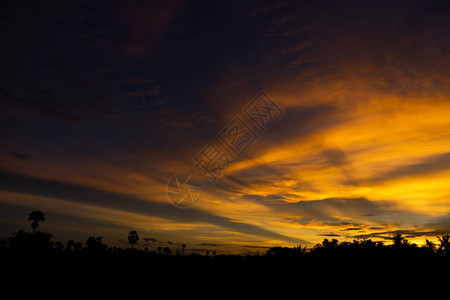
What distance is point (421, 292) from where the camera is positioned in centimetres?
1973

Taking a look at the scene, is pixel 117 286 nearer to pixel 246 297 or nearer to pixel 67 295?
pixel 67 295

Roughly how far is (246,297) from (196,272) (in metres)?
9.30

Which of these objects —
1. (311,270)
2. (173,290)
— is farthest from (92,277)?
(311,270)

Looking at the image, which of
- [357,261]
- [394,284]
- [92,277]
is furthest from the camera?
[357,261]

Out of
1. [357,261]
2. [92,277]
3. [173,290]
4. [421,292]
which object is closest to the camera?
[421,292]

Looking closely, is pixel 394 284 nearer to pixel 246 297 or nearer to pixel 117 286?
pixel 246 297

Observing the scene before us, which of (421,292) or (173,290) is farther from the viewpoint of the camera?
(173,290)

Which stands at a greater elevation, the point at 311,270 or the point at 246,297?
the point at 311,270

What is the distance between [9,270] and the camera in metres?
25.9

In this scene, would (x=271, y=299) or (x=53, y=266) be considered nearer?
(x=271, y=299)

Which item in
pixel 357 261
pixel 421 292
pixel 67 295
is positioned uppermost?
pixel 357 261

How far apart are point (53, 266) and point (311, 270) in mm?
24699

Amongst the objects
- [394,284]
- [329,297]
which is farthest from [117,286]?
[394,284]

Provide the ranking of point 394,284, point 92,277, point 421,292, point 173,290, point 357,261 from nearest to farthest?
point 421,292 < point 394,284 < point 173,290 < point 92,277 < point 357,261
